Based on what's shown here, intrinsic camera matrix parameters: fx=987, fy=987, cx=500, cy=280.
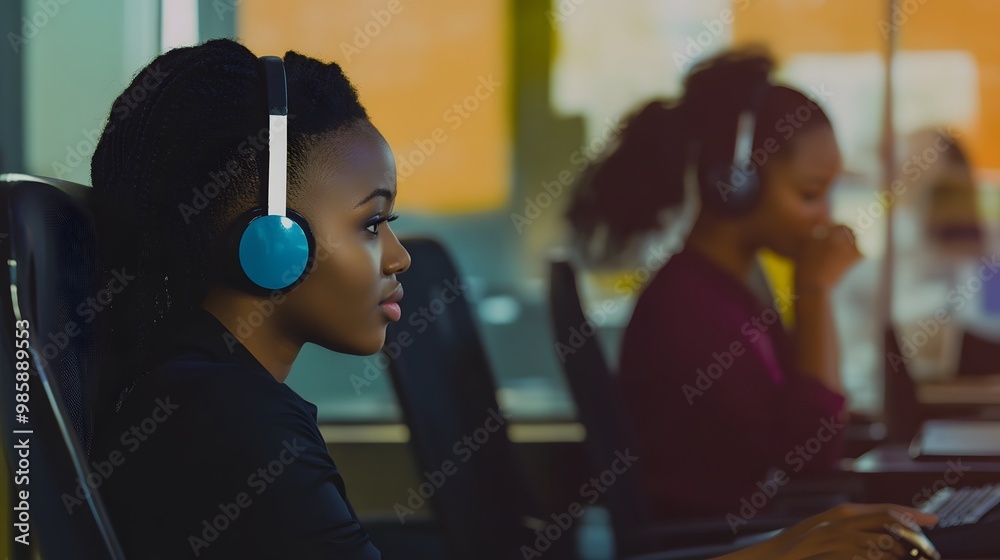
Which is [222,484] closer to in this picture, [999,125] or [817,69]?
[817,69]

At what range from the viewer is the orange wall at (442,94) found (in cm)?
349

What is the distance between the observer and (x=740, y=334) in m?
1.76

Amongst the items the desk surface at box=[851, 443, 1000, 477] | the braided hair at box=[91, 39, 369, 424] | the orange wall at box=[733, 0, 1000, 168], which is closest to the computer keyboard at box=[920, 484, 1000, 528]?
the desk surface at box=[851, 443, 1000, 477]

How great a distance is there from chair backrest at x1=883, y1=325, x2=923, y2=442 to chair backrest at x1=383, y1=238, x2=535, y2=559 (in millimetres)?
1128

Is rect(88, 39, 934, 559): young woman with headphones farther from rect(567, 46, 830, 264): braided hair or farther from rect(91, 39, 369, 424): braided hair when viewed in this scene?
rect(567, 46, 830, 264): braided hair

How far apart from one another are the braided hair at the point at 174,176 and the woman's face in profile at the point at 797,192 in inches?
46.4

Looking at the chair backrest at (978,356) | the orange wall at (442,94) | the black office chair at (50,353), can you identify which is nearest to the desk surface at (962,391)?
the chair backrest at (978,356)

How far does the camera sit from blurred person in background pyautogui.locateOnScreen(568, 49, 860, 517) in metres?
1.72

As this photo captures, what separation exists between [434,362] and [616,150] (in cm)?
70

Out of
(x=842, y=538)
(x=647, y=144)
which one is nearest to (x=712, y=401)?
(x=647, y=144)

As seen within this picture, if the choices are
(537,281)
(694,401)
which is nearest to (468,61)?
(537,281)

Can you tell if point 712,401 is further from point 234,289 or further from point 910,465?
point 234,289

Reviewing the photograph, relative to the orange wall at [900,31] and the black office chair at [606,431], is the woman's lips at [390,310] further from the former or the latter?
the orange wall at [900,31]

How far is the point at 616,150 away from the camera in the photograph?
2.01 meters
